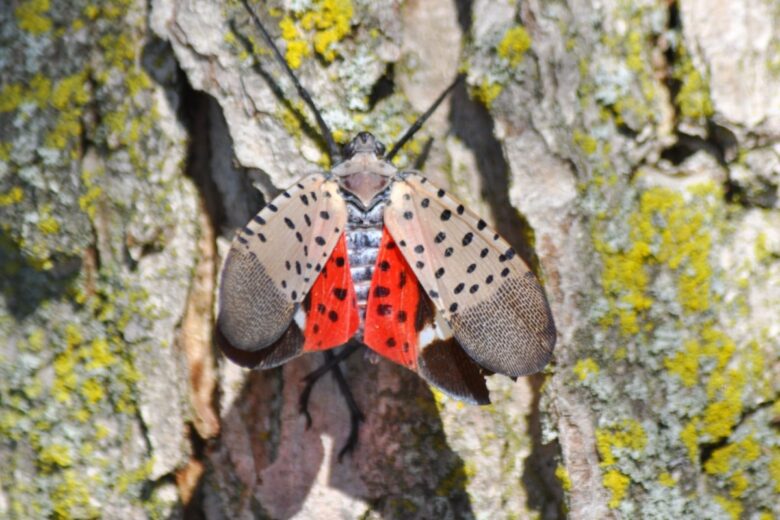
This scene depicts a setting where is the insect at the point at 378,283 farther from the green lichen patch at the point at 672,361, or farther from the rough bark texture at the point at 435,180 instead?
the green lichen patch at the point at 672,361

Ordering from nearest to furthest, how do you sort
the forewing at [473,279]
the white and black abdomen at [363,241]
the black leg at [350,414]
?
1. the forewing at [473,279]
2. the white and black abdomen at [363,241]
3. the black leg at [350,414]

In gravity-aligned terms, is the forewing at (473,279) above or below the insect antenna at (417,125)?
below

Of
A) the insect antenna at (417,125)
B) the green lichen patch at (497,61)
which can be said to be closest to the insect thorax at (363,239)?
the insect antenna at (417,125)

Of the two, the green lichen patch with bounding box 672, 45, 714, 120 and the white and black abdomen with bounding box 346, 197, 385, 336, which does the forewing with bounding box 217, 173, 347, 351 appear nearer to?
the white and black abdomen with bounding box 346, 197, 385, 336

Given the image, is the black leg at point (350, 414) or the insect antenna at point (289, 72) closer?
the insect antenna at point (289, 72)

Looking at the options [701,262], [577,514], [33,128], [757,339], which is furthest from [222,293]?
[757,339]

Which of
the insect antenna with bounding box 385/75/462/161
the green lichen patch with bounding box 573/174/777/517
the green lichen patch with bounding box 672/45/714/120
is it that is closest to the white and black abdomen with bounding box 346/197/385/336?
the insect antenna with bounding box 385/75/462/161

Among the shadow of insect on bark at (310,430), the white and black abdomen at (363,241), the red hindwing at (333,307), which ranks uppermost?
the white and black abdomen at (363,241)
